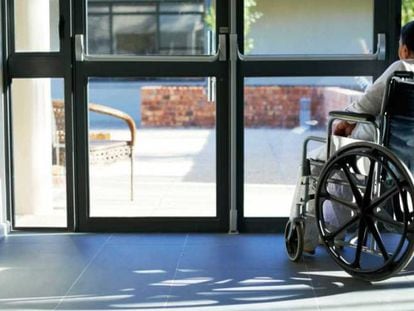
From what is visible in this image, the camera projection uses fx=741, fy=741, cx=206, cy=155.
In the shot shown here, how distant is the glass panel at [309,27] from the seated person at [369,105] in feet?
2.34

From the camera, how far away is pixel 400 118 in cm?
326

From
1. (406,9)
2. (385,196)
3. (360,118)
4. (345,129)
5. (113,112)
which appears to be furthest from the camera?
(113,112)

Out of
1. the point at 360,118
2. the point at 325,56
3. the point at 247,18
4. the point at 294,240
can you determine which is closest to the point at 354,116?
the point at 360,118

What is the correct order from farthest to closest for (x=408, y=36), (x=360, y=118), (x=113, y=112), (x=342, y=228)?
(x=113, y=112), (x=408, y=36), (x=342, y=228), (x=360, y=118)

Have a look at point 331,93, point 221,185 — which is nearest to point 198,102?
point 221,185

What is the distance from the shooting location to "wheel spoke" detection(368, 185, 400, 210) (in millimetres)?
3141

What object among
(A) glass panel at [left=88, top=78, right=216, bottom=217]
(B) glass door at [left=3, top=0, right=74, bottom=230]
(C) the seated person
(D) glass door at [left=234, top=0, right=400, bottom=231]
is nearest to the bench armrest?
(A) glass panel at [left=88, top=78, right=216, bottom=217]

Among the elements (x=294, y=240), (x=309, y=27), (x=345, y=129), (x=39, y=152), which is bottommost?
(x=294, y=240)

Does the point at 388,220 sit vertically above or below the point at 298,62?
below

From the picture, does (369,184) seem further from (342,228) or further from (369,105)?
(369,105)

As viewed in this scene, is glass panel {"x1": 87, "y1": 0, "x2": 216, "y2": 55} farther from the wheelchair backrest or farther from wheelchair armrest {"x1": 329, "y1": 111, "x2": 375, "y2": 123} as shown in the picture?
the wheelchair backrest

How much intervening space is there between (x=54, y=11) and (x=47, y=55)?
0.26 meters

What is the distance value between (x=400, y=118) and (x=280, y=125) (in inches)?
49.3

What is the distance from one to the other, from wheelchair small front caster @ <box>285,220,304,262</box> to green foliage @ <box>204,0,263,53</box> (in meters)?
1.16
